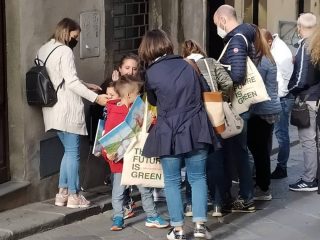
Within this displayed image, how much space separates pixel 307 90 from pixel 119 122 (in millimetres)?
2425

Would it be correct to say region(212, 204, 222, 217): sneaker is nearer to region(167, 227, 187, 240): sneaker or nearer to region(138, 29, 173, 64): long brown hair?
region(167, 227, 187, 240): sneaker

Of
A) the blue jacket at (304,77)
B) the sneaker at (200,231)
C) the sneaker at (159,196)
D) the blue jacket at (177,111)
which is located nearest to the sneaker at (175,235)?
the sneaker at (200,231)

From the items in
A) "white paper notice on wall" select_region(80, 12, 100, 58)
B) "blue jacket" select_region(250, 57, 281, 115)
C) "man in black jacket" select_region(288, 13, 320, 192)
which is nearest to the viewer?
"blue jacket" select_region(250, 57, 281, 115)

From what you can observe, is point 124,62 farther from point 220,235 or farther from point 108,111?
point 220,235

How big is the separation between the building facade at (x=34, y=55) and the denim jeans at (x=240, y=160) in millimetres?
1435

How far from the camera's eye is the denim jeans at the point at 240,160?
7.96 meters

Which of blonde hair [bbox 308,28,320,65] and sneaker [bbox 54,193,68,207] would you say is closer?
blonde hair [bbox 308,28,320,65]

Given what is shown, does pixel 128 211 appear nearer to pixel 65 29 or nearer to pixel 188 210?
pixel 188 210

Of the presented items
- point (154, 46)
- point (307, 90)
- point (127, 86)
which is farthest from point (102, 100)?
point (307, 90)

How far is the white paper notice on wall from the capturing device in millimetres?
8555

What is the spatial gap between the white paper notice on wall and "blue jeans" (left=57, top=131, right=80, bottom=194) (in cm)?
110

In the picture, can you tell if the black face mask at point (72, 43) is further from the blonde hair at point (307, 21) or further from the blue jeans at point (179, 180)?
the blonde hair at point (307, 21)

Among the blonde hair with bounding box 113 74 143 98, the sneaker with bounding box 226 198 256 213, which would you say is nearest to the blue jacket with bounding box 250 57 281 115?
the sneaker with bounding box 226 198 256 213

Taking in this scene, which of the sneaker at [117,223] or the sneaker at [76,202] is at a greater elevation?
the sneaker at [76,202]
